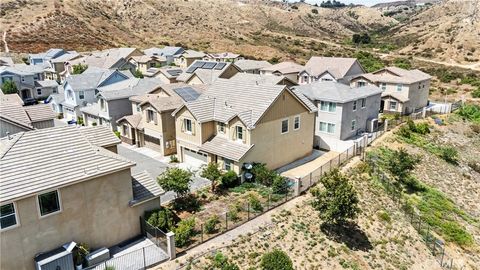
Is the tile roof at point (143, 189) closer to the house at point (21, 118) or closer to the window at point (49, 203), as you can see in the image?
the window at point (49, 203)

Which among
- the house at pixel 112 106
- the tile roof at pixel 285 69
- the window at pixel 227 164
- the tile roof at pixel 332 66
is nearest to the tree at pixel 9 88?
the house at pixel 112 106

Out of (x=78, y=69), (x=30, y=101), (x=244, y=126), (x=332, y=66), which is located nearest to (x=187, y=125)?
(x=244, y=126)

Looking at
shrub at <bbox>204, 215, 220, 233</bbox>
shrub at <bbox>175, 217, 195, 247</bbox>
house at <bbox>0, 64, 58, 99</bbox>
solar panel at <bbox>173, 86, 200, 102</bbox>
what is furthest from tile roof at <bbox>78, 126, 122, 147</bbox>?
house at <bbox>0, 64, 58, 99</bbox>

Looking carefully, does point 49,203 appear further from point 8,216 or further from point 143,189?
point 143,189

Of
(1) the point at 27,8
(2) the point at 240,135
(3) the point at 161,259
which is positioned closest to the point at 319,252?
(3) the point at 161,259

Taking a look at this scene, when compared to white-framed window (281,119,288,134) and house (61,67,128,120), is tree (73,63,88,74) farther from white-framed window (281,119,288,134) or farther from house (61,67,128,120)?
white-framed window (281,119,288,134)

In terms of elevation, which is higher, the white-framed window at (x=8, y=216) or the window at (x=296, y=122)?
the window at (x=296, y=122)

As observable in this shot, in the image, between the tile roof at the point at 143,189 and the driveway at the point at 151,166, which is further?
the driveway at the point at 151,166
